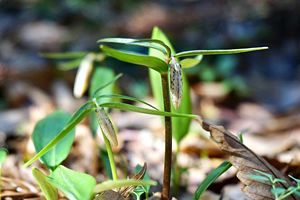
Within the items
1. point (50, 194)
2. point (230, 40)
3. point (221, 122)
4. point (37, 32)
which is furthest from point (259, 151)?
point (37, 32)

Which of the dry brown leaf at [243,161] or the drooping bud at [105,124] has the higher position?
the drooping bud at [105,124]

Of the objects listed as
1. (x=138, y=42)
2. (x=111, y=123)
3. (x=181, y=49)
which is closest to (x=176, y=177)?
(x=111, y=123)

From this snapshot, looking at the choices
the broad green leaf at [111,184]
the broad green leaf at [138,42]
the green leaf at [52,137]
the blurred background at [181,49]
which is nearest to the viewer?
the broad green leaf at [111,184]

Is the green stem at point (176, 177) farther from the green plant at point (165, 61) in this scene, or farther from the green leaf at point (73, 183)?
the green leaf at point (73, 183)

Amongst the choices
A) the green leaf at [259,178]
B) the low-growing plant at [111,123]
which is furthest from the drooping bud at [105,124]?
the green leaf at [259,178]

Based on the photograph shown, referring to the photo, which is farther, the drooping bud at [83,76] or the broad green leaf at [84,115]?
the drooping bud at [83,76]

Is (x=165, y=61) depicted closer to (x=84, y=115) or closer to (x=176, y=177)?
(x=84, y=115)
